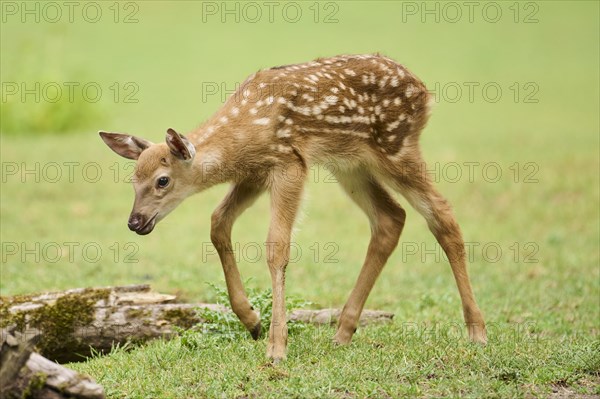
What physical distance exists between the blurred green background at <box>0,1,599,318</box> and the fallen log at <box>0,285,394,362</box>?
1.63 m

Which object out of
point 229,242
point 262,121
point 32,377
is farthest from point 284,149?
point 32,377

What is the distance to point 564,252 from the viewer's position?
12570 mm

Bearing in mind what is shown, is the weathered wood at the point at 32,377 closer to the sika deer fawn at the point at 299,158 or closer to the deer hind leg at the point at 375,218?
the sika deer fawn at the point at 299,158

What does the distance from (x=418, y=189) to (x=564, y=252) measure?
5.41m

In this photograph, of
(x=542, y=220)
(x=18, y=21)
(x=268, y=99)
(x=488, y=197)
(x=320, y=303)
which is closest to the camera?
(x=268, y=99)

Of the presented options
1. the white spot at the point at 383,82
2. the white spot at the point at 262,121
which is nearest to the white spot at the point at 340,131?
the white spot at the point at 262,121

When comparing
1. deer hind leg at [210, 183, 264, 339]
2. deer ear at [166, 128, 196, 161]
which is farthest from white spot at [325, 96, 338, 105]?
deer ear at [166, 128, 196, 161]

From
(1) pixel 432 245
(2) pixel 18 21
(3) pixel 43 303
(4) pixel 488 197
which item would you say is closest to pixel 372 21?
(2) pixel 18 21

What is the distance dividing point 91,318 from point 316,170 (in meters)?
10.1

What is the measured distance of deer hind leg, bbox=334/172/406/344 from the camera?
807cm

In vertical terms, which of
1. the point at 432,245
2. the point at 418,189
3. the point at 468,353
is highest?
the point at 418,189

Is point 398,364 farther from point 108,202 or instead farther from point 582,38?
point 582,38

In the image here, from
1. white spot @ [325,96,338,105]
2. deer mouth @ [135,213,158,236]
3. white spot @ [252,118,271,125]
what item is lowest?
deer mouth @ [135,213,158,236]

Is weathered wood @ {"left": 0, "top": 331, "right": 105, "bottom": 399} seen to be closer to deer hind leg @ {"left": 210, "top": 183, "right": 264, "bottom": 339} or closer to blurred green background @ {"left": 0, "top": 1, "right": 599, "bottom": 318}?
deer hind leg @ {"left": 210, "top": 183, "right": 264, "bottom": 339}
